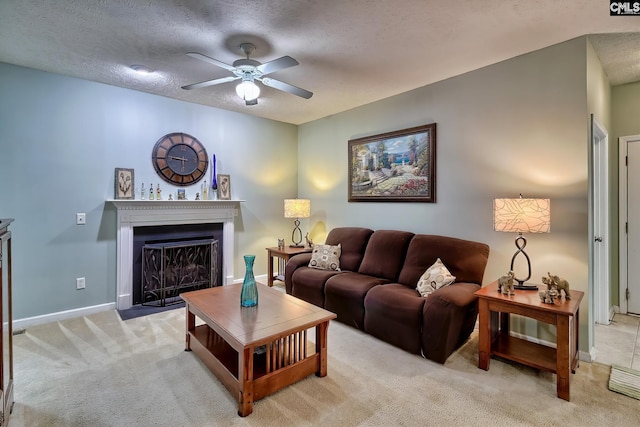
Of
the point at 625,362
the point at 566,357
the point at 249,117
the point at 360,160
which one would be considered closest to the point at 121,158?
the point at 249,117

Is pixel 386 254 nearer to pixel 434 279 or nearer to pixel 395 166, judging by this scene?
pixel 434 279

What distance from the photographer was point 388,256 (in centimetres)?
Answer: 338

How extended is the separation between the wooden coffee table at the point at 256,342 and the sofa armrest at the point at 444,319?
2.65 feet

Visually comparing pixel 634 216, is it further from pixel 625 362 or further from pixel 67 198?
pixel 67 198

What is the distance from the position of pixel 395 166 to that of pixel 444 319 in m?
1.98

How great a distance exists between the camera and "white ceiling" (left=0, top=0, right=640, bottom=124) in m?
2.05

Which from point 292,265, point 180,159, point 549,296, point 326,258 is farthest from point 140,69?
point 549,296

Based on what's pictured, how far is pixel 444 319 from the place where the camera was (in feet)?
7.69

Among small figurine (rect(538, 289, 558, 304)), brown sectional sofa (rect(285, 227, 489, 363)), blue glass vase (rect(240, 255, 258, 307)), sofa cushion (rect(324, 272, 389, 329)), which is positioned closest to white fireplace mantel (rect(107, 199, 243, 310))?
brown sectional sofa (rect(285, 227, 489, 363))

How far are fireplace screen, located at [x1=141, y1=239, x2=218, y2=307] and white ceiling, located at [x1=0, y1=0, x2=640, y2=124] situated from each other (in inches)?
76.9

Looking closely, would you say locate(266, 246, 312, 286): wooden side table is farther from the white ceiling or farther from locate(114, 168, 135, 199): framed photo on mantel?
the white ceiling

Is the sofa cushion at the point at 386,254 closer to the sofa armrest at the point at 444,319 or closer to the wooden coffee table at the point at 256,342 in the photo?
the sofa armrest at the point at 444,319

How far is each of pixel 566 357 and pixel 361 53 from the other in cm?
270

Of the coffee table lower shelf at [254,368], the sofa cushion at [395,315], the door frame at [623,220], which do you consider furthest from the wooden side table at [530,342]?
the door frame at [623,220]
